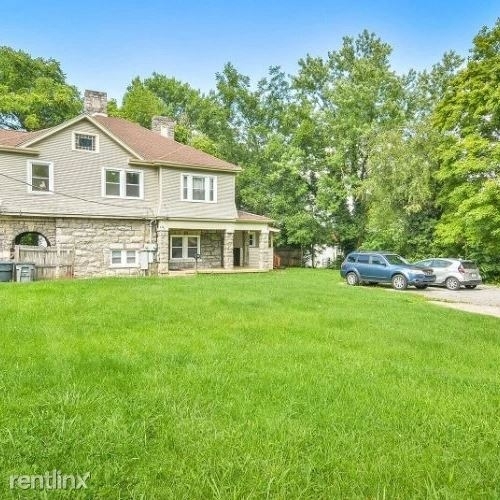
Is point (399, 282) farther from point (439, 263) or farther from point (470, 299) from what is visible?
point (470, 299)

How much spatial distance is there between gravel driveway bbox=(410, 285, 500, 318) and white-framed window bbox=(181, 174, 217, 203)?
43.1 ft

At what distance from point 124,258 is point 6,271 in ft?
21.1

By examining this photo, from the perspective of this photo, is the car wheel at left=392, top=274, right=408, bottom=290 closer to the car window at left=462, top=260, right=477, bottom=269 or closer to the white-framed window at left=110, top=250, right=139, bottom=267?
the car window at left=462, top=260, right=477, bottom=269

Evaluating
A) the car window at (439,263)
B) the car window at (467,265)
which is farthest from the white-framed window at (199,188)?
the car window at (467,265)

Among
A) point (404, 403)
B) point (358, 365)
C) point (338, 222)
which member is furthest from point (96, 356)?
point (338, 222)

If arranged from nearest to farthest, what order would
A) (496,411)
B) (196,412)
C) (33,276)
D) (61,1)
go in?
(196,412) < (496,411) < (61,1) < (33,276)

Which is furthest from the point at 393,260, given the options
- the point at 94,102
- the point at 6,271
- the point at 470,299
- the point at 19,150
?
the point at 94,102

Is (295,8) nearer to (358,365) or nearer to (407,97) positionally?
(358,365)

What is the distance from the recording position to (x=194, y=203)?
24.5 meters

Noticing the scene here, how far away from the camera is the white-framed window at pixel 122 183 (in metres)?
22.3

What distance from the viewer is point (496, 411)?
14.2 ft

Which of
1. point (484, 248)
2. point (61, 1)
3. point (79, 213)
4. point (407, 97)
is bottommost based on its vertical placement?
point (484, 248)

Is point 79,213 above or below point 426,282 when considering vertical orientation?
above

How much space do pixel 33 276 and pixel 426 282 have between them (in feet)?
56.8
